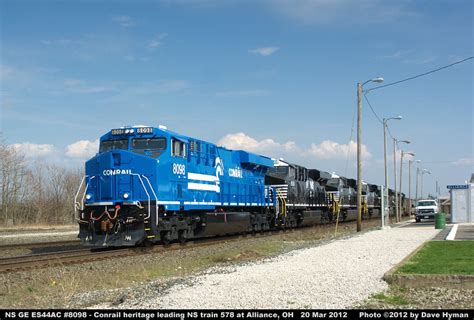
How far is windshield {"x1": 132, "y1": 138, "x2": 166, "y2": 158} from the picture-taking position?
20141 millimetres

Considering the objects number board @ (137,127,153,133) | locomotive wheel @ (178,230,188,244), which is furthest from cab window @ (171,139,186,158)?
locomotive wheel @ (178,230,188,244)

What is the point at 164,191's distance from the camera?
19594 mm

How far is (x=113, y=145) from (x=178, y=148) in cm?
248

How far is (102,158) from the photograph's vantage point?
19.8 metres

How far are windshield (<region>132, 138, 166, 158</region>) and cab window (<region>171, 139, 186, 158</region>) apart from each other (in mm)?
447

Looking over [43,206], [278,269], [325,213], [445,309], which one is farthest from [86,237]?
[43,206]

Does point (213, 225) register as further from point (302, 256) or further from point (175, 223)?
point (302, 256)

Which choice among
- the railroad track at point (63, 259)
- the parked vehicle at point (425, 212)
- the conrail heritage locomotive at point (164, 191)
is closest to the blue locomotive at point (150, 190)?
the conrail heritage locomotive at point (164, 191)

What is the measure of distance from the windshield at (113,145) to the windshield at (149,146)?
1.21 ft

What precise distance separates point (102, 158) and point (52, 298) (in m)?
10.1

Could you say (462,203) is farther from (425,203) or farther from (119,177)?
(119,177)

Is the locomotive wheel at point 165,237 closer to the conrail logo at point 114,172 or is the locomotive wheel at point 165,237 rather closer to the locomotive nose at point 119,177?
the locomotive nose at point 119,177

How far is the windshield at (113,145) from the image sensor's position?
20.5 m

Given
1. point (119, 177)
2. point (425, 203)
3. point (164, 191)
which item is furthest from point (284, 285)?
point (425, 203)
